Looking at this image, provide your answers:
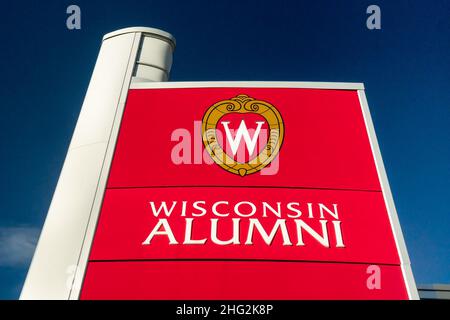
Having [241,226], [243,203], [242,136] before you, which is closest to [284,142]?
[242,136]

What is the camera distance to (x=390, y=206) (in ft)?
16.0

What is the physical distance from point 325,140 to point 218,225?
6.86 ft

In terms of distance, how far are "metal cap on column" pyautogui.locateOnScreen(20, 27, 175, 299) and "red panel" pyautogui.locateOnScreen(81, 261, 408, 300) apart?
0.42 meters

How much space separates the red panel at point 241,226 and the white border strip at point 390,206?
8cm

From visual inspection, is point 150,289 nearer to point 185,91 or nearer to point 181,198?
point 181,198

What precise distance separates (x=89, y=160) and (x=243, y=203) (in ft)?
7.75

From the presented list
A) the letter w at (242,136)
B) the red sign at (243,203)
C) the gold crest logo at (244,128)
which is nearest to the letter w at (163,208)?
the red sign at (243,203)

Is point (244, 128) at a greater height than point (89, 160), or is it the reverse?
point (244, 128)

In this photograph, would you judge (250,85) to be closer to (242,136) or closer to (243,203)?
(242,136)

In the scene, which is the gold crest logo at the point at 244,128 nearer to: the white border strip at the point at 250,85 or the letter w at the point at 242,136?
the letter w at the point at 242,136

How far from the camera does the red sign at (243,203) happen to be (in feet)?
13.8

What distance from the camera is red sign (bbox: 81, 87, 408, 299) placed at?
13.8ft

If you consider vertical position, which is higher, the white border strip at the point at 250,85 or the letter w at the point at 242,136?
the white border strip at the point at 250,85
